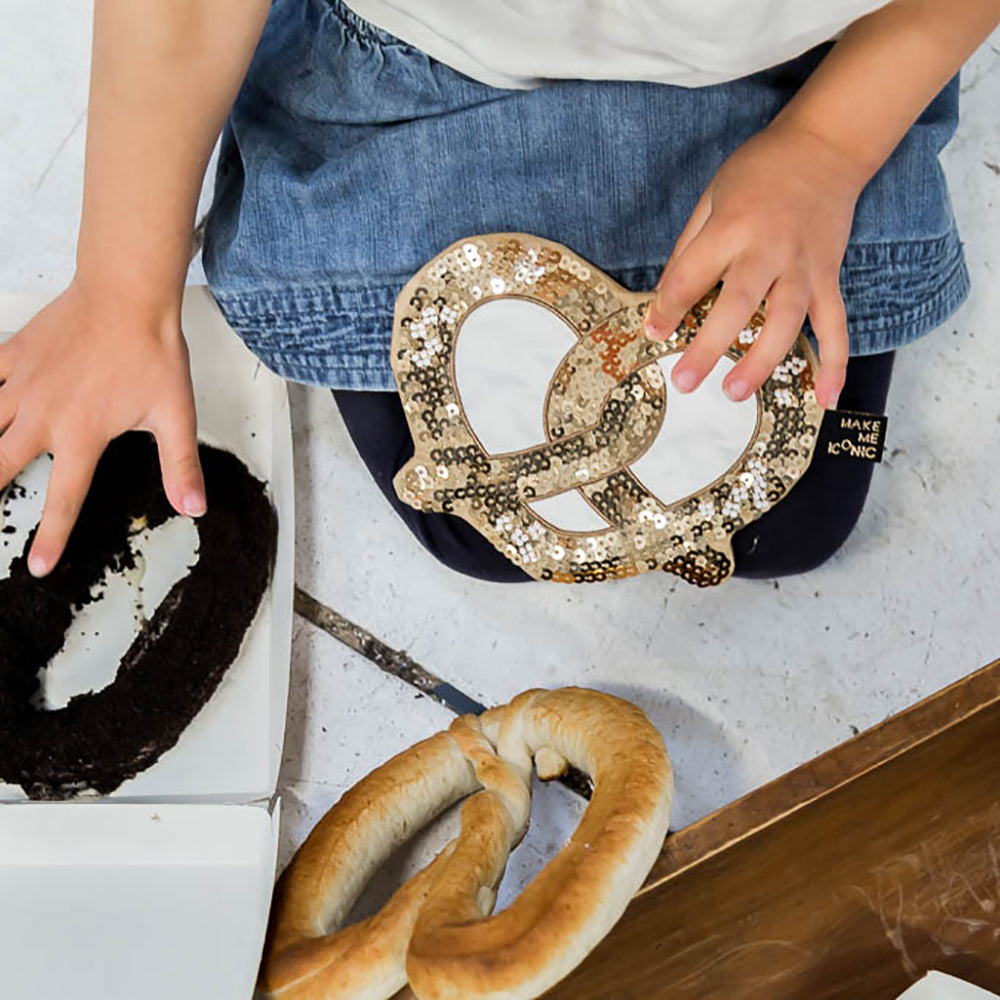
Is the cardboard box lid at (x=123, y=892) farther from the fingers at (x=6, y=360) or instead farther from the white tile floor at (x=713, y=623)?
the fingers at (x=6, y=360)

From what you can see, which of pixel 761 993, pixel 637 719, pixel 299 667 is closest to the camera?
pixel 761 993

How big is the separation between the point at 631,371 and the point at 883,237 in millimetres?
162

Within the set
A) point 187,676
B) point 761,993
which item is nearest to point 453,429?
point 187,676

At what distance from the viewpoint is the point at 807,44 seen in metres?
0.54

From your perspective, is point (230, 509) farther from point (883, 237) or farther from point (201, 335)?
point (883, 237)

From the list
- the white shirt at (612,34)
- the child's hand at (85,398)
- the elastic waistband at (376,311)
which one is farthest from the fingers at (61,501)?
the white shirt at (612,34)

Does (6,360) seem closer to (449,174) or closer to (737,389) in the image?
(449,174)

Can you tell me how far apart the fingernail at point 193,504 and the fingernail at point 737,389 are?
0.29 metres

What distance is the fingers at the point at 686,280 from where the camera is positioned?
1.81ft

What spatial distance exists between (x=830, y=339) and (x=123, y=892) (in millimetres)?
493

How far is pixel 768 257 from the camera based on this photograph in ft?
1.81

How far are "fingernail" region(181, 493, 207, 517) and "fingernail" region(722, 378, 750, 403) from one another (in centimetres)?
29

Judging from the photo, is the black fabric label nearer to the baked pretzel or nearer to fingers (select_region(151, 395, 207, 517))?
the baked pretzel

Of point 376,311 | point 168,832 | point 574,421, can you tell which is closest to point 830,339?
point 574,421
